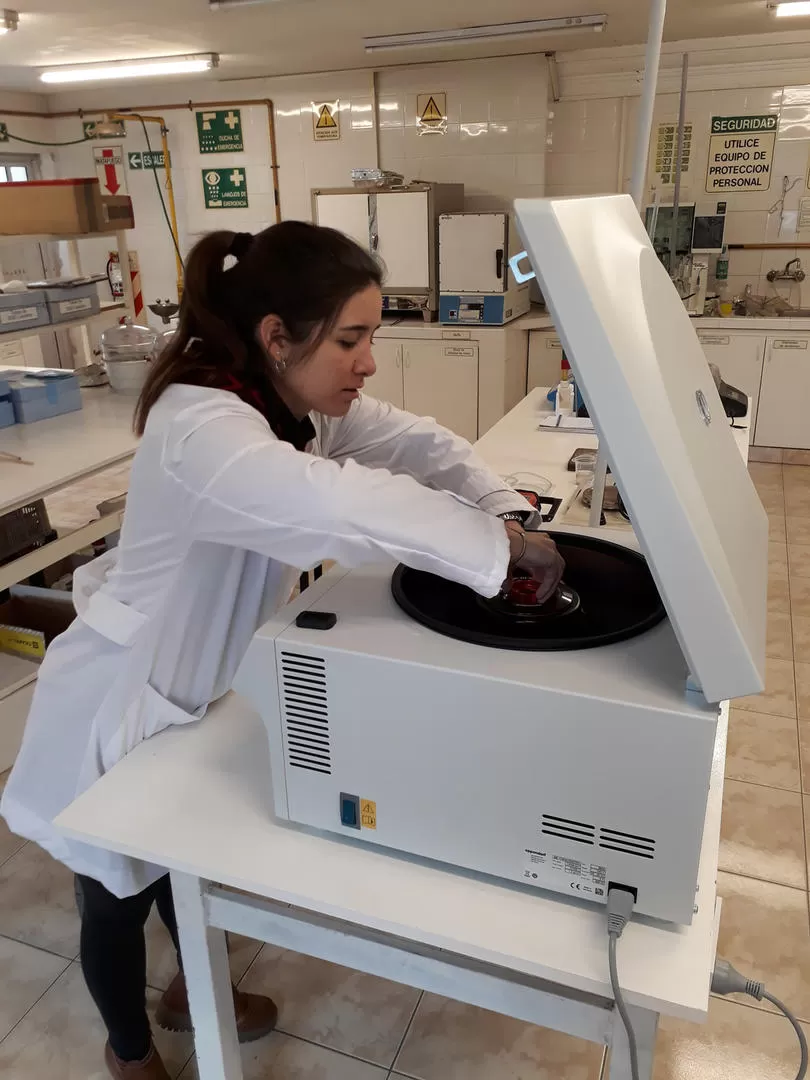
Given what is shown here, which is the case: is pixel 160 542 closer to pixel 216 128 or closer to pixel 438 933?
pixel 438 933

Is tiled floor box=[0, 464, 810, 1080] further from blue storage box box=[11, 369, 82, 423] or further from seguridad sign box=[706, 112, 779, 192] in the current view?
seguridad sign box=[706, 112, 779, 192]

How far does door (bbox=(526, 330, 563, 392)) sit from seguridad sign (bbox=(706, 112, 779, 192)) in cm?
142

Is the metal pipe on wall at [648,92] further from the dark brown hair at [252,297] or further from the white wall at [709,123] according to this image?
the white wall at [709,123]

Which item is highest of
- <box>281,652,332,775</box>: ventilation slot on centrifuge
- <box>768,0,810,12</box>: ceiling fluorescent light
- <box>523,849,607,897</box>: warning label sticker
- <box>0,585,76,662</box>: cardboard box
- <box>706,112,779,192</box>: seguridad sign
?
<box>768,0,810,12</box>: ceiling fluorescent light

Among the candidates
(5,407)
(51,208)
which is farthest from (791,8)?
(5,407)

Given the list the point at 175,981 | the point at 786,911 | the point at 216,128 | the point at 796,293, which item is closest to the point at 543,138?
the point at 796,293

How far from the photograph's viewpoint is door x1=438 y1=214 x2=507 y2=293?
14.9 feet

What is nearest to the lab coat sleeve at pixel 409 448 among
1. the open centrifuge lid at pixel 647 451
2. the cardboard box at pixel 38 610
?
the open centrifuge lid at pixel 647 451

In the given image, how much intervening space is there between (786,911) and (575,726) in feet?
4.75

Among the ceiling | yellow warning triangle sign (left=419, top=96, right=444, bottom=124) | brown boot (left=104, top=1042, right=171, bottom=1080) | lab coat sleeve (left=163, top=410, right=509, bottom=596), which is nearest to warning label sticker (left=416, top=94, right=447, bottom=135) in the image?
yellow warning triangle sign (left=419, top=96, right=444, bottom=124)

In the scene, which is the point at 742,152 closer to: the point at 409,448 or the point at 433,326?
the point at 433,326

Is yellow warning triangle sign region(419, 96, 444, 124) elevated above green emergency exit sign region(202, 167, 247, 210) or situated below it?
above

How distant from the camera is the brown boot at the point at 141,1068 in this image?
1.41m

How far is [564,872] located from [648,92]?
1025mm
